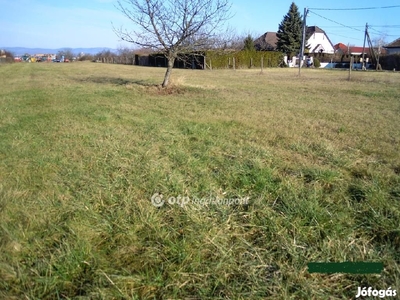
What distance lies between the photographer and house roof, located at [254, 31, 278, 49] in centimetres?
5116

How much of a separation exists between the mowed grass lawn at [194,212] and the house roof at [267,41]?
51485 mm

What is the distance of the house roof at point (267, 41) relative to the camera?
168ft

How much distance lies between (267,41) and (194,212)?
2364 inches

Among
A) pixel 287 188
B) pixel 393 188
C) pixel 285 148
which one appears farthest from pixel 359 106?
pixel 287 188

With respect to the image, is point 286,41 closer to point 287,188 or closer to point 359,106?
point 359,106

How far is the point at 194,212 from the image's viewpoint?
91.5 inches

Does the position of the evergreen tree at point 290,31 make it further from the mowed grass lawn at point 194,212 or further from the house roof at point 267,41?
the mowed grass lawn at point 194,212

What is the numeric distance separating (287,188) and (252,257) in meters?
1.10

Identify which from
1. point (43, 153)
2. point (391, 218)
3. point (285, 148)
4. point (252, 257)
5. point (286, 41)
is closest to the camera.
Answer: point (252, 257)

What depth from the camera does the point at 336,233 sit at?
206cm
